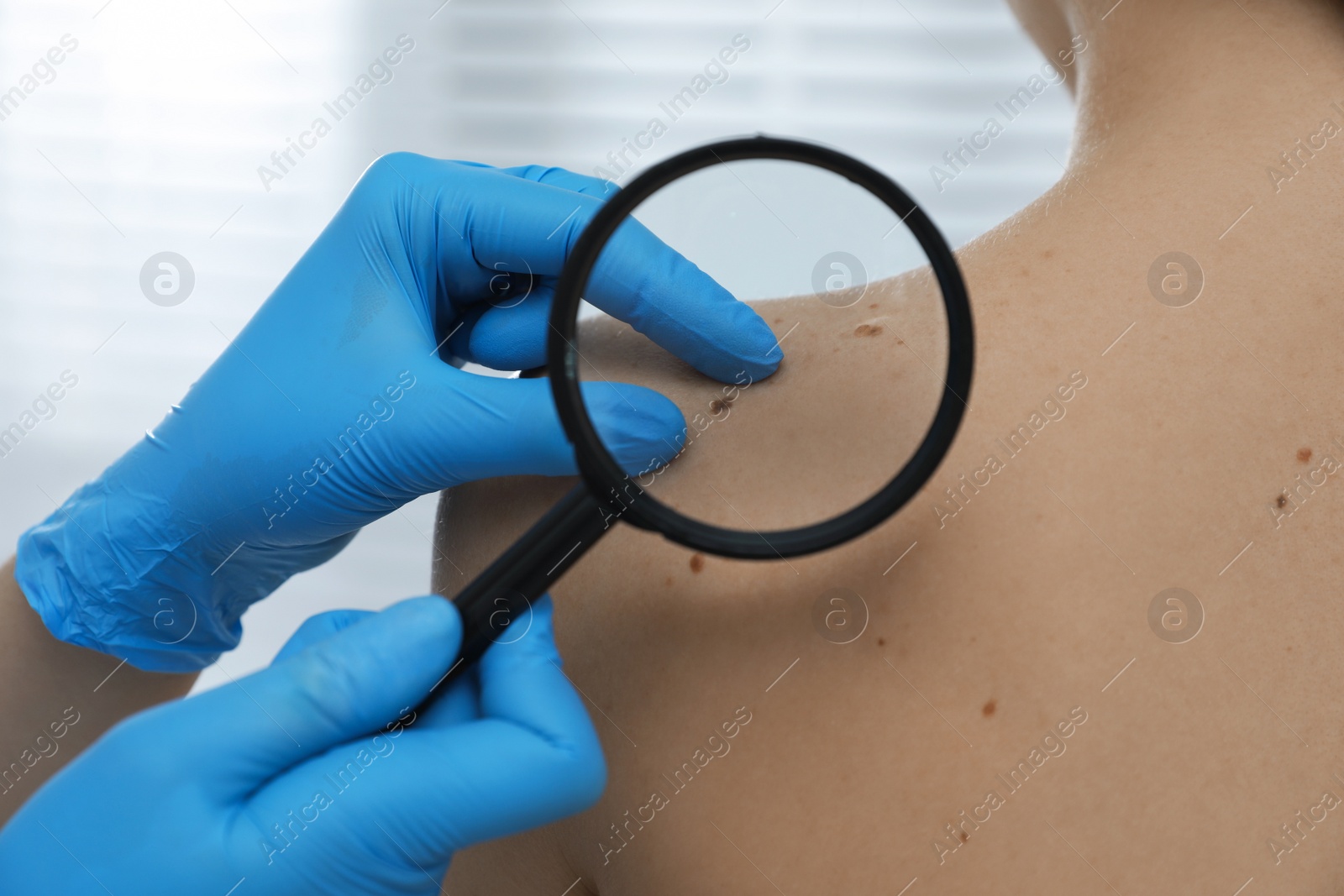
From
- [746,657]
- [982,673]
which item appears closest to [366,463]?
[746,657]

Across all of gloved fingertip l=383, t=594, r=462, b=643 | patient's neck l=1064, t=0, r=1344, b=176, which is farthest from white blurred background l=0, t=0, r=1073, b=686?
gloved fingertip l=383, t=594, r=462, b=643

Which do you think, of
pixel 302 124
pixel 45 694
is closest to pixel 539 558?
pixel 45 694

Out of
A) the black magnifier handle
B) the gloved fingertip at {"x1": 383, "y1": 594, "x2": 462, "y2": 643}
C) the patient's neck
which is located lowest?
the gloved fingertip at {"x1": 383, "y1": 594, "x2": 462, "y2": 643}

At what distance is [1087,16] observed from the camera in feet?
3.60

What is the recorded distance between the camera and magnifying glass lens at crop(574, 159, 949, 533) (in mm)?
792

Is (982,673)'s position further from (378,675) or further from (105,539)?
(105,539)

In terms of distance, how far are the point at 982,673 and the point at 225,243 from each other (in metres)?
2.31

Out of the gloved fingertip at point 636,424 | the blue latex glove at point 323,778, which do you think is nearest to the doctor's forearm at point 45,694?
the blue latex glove at point 323,778

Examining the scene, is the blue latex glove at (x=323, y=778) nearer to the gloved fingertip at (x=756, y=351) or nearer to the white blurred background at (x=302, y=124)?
the gloved fingertip at (x=756, y=351)

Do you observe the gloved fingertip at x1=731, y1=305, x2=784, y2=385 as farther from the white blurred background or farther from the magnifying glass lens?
the white blurred background

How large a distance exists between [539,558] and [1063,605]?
0.49m

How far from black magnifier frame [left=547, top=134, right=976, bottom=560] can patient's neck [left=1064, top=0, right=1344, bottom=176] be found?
1.32 feet

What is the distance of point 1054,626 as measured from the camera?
0.80m

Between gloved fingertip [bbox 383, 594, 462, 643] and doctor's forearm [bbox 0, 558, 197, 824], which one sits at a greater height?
gloved fingertip [bbox 383, 594, 462, 643]
